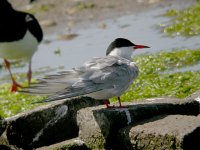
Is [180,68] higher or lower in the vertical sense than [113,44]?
lower

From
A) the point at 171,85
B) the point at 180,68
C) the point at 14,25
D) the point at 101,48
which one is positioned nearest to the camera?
the point at 171,85

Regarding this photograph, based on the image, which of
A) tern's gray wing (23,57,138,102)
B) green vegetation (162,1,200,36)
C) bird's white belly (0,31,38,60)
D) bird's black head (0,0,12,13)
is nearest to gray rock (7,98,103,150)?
tern's gray wing (23,57,138,102)

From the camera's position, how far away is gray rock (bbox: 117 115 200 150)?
196 inches

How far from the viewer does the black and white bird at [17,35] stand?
958 cm

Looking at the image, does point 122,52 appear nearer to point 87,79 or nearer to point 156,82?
point 87,79

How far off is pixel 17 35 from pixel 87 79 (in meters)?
4.36

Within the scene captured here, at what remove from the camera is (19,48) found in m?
9.62

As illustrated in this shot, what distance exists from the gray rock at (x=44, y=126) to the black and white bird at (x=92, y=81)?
0.58 metres

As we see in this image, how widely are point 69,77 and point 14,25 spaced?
14.4ft

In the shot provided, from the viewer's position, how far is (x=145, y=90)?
25.2 ft

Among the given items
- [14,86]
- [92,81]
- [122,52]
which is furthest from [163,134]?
[14,86]

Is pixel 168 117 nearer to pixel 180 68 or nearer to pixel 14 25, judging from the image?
pixel 180 68

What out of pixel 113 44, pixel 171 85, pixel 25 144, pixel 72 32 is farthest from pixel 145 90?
pixel 72 32

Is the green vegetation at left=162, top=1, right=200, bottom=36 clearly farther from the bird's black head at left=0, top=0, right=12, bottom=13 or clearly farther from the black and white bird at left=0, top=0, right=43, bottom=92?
the bird's black head at left=0, top=0, right=12, bottom=13
